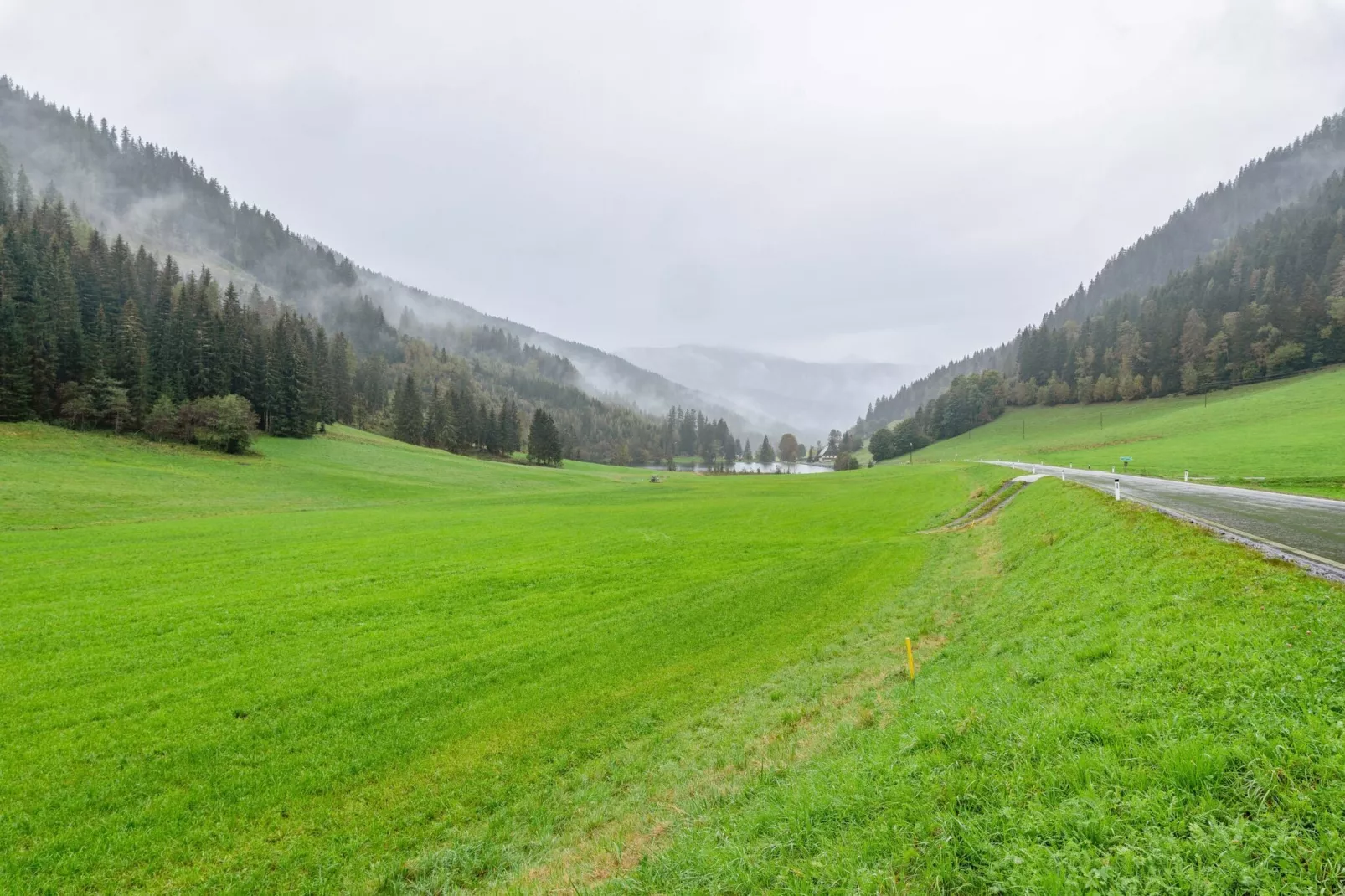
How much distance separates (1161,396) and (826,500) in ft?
382

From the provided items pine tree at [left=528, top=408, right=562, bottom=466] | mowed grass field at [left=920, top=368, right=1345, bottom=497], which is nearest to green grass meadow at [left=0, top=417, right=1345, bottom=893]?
mowed grass field at [left=920, top=368, right=1345, bottom=497]

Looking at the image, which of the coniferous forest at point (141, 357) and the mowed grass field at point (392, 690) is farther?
the coniferous forest at point (141, 357)

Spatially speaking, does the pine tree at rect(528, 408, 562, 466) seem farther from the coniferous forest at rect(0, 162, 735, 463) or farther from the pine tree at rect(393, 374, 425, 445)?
the coniferous forest at rect(0, 162, 735, 463)

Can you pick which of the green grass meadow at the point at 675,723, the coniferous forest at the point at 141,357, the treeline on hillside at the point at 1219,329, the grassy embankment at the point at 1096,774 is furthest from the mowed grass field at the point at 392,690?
the treeline on hillside at the point at 1219,329

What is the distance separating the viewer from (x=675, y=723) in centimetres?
1175

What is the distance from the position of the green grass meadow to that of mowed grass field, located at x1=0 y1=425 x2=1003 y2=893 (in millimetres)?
74

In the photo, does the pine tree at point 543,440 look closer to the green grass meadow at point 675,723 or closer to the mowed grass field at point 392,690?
the mowed grass field at point 392,690

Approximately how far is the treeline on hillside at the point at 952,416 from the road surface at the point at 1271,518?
139m

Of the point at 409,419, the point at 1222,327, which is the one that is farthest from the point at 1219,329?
the point at 409,419

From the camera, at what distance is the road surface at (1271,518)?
11.1 m

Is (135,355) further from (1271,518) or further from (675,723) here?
(1271,518)

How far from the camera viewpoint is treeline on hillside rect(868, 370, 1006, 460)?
504 ft

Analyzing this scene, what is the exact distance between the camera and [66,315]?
223 feet

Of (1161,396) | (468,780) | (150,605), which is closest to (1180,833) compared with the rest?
(468,780)
